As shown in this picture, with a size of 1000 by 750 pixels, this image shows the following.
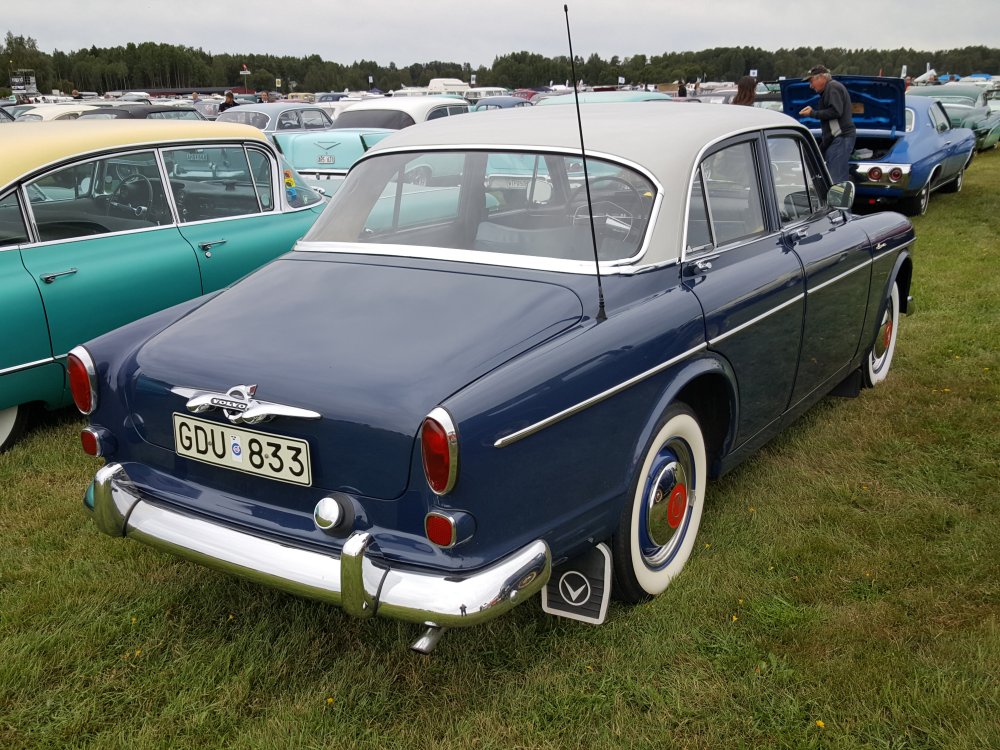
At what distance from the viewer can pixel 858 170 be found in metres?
10.0

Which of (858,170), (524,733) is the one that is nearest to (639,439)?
(524,733)

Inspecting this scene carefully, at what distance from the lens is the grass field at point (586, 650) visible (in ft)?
8.20

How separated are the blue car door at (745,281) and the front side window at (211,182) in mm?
3236

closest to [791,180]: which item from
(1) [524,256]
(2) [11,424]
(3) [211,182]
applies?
(1) [524,256]

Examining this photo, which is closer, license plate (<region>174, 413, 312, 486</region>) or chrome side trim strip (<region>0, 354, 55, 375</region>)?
license plate (<region>174, 413, 312, 486</region>)

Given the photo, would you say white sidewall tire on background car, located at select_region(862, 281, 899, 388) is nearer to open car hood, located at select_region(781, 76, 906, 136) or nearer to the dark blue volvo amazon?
the dark blue volvo amazon

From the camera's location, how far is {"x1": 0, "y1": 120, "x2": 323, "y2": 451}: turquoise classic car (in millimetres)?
4297

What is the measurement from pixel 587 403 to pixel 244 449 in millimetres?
994

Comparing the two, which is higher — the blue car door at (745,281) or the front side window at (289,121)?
the front side window at (289,121)

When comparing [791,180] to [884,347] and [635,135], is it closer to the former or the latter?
[635,135]

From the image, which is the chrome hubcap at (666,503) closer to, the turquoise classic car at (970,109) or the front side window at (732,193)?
the front side window at (732,193)

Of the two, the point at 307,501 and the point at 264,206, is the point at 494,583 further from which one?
the point at 264,206

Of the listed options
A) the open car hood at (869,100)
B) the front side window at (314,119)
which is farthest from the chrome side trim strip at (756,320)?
the front side window at (314,119)

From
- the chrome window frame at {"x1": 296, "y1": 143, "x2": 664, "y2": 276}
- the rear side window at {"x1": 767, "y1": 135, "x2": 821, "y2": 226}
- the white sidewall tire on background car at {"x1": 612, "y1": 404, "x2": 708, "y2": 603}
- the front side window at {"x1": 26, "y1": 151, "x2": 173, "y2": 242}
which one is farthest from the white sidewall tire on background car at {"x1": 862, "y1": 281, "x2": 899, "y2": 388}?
the front side window at {"x1": 26, "y1": 151, "x2": 173, "y2": 242}
